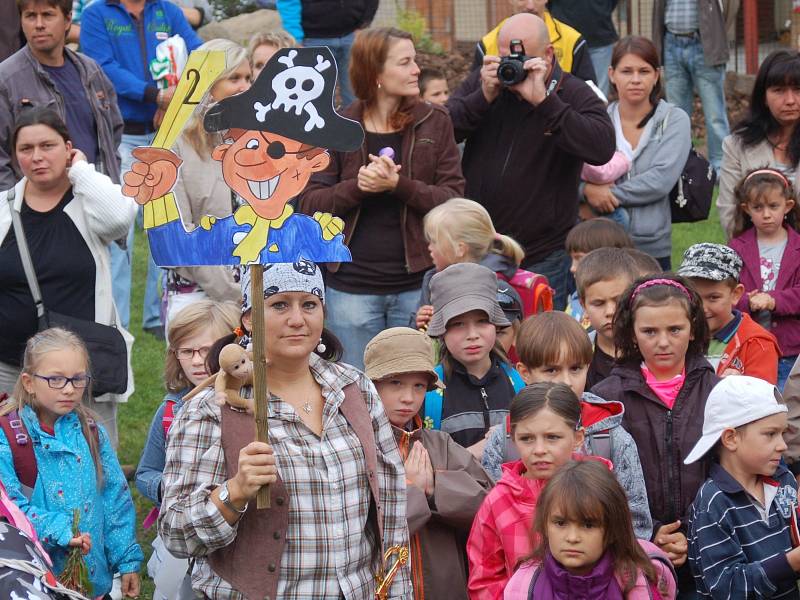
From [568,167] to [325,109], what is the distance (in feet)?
11.8

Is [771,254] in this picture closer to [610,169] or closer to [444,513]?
[610,169]

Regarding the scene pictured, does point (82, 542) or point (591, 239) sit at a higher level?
point (591, 239)

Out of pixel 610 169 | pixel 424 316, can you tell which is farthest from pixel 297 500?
pixel 610 169

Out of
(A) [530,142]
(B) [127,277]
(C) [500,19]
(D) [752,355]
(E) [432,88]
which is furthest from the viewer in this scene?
(C) [500,19]

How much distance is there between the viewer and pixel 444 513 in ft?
16.0

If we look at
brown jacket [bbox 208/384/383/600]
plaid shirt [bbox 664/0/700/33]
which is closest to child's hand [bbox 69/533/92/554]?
brown jacket [bbox 208/384/383/600]

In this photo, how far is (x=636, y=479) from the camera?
486 cm

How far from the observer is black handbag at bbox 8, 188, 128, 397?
6.25m

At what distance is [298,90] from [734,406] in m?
1.97

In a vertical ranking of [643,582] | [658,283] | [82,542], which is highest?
[658,283]

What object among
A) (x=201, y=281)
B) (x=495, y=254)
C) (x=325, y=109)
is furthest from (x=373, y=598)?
(x=201, y=281)

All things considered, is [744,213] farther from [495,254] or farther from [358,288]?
[358,288]

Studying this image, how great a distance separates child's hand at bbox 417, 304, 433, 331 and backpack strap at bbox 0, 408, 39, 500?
1.79 m

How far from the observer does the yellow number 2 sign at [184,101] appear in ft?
13.4
